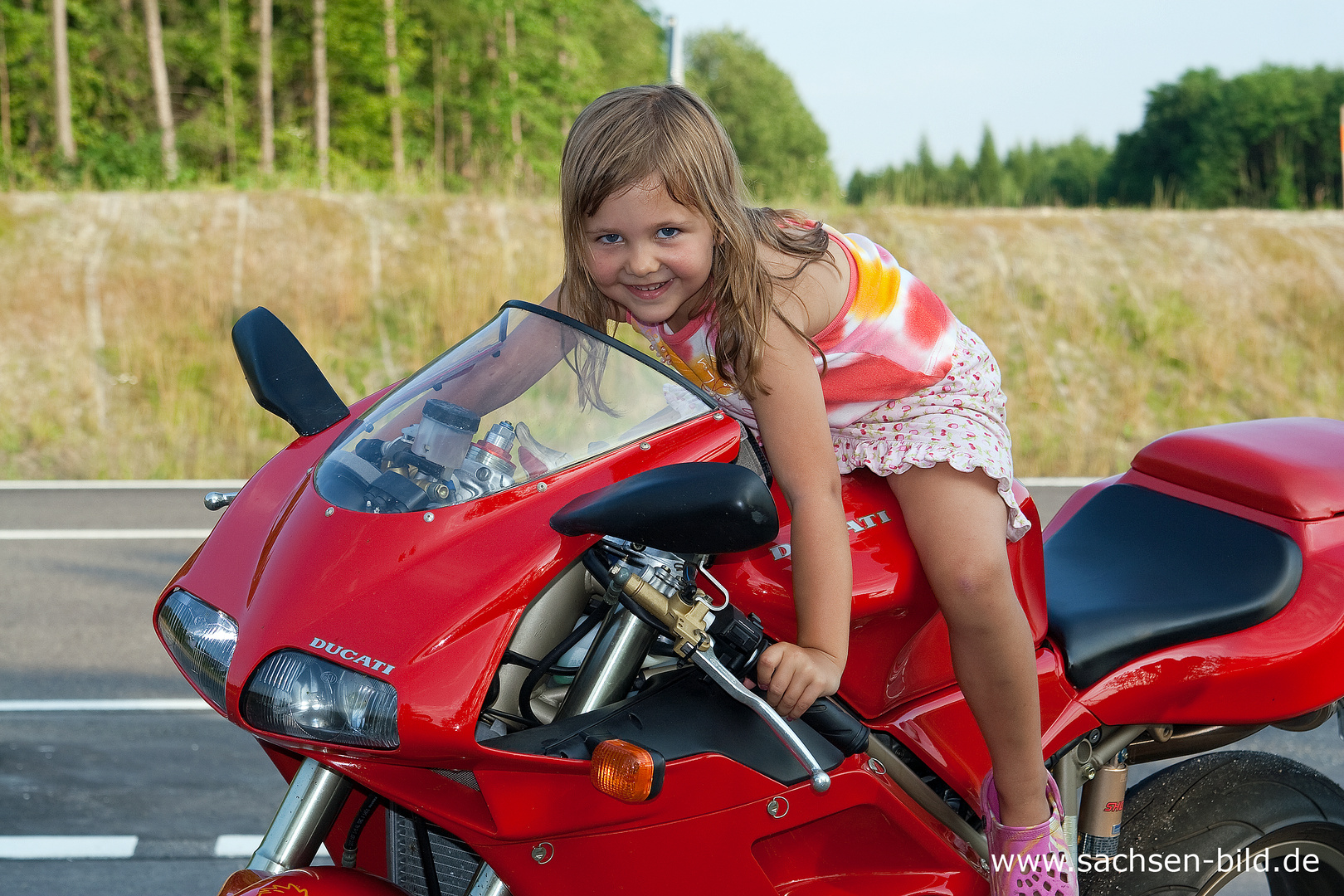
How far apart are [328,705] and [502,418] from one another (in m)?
0.48

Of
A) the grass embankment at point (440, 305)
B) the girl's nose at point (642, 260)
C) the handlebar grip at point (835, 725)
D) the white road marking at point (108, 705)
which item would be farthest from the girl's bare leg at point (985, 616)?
the grass embankment at point (440, 305)

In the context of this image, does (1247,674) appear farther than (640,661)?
Yes

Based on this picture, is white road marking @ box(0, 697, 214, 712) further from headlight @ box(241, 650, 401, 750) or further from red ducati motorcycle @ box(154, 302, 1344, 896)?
headlight @ box(241, 650, 401, 750)

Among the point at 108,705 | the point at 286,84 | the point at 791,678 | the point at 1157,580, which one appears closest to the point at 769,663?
the point at 791,678

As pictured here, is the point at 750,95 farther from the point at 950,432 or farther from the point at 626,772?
the point at 626,772

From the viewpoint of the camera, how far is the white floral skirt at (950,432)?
6.03 ft

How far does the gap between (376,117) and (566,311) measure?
3031cm

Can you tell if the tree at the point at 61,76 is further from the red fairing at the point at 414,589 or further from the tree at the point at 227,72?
the red fairing at the point at 414,589

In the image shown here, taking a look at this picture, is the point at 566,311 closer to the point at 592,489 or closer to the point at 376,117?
the point at 592,489

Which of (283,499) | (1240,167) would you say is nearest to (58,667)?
(283,499)

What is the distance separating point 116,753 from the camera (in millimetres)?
3811

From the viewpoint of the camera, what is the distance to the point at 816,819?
171 cm

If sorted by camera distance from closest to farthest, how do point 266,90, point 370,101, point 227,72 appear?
point 266,90
point 227,72
point 370,101

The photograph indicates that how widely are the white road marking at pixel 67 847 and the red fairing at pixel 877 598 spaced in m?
2.38
